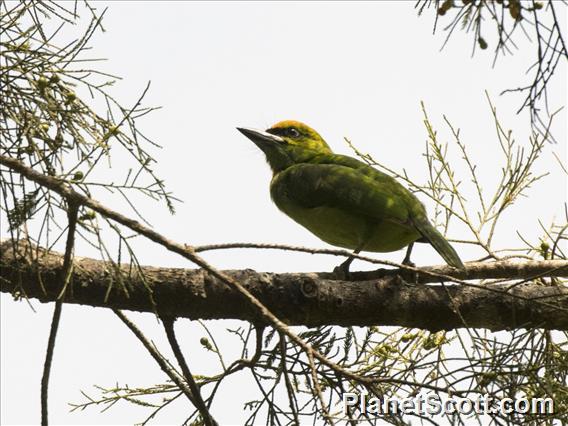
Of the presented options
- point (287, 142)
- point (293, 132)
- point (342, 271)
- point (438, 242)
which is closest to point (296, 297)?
point (342, 271)

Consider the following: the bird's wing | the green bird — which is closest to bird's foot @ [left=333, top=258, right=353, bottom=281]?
the green bird

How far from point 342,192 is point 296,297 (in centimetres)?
167

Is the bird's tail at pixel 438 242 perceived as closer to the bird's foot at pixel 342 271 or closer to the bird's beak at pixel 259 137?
the bird's foot at pixel 342 271

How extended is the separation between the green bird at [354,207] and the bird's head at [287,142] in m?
0.43

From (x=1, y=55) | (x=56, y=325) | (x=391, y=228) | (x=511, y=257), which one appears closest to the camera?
(x=56, y=325)

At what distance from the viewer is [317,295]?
12.4 ft

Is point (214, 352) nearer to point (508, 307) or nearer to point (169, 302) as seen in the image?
point (169, 302)

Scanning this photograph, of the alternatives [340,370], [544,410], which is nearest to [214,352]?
[340,370]

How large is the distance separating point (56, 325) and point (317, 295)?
3.87ft

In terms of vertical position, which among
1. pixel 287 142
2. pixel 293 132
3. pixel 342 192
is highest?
pixel 293 132

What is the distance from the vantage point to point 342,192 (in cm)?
533

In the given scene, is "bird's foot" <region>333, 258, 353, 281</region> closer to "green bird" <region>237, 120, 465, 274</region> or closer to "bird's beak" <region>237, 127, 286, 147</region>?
"green bird" <region>237, 120, 465, 274</region>

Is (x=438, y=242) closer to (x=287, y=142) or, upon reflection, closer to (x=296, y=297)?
(x=296, y=297)

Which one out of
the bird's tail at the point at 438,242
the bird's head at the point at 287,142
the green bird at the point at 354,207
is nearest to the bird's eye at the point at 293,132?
the bird's head at the point at 287,142
